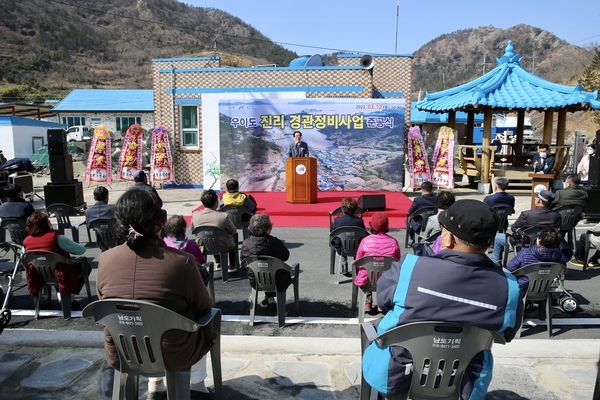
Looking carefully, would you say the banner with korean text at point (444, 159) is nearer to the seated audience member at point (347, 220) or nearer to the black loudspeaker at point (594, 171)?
the black loudspeaker at point (594, 171)

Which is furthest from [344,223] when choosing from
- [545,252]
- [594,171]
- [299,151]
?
[594,171]

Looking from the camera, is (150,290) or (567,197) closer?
(150,290)

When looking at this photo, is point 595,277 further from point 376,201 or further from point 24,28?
point 24,28

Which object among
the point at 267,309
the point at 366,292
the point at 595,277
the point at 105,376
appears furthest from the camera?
the point at 595,277

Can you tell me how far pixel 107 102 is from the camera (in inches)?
1395

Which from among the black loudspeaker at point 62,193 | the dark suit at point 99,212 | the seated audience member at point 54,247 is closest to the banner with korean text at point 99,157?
the black loudspeaker at point 62,193

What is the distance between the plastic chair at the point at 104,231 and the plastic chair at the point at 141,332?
160 inches

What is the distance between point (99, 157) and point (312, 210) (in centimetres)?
701

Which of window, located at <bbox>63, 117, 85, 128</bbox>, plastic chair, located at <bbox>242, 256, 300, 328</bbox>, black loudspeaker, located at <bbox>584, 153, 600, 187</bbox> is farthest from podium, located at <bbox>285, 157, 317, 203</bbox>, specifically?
window, located at <bbox>63, 117, 85, 128</bbox>

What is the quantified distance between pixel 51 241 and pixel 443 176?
11.3 metres

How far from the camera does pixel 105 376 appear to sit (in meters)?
3.66

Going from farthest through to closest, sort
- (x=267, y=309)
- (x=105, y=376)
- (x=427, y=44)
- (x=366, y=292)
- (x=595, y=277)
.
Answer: (x=427, y=44), (x=595, y=277), (x=267, y=309), (x=366, y=292), (x=105, y=376)

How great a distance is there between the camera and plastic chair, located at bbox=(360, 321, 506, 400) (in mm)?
2297

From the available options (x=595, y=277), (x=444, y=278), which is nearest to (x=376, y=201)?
(x=595, y=277)
